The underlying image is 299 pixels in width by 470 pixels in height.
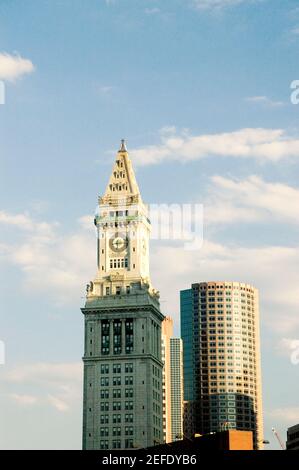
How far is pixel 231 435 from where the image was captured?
144 meters
